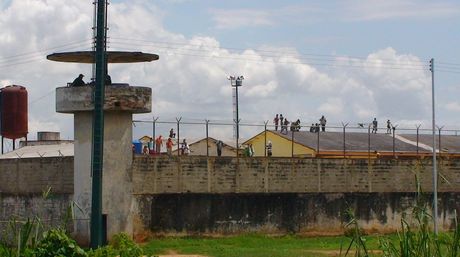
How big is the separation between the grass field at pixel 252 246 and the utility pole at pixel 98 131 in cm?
242

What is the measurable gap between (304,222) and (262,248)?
426 cm

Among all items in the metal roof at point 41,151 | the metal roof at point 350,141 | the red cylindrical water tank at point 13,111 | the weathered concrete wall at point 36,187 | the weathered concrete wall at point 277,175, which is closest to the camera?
the weathered concrete wall at point 36,187

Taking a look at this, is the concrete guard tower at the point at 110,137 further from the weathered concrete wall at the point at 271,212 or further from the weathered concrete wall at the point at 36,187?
the weathered concrete wall at the point at 271,212

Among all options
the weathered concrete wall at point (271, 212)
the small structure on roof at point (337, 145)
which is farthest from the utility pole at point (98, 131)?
the small structure on roof at point (337, 145)

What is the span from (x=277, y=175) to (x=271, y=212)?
1.41 metres

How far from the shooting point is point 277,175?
1401 inches

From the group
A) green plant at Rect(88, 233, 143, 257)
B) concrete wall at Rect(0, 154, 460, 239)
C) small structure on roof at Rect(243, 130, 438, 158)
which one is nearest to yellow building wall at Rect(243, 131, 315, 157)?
small structure on roof at Rect(243, 130, 438, 158)

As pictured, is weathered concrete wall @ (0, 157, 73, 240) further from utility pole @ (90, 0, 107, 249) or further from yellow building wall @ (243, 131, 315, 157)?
yellow building wall @ (243, 131, 315, 157)

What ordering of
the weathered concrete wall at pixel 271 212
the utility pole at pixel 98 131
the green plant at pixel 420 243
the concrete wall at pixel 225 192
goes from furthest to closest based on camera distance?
the weathered concrete wall at pixel 271 212, the concrete wall at pixel 225 192, the utility pole at pixel 98 131, the green plant at pixel 420 243

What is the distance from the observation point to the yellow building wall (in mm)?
43725

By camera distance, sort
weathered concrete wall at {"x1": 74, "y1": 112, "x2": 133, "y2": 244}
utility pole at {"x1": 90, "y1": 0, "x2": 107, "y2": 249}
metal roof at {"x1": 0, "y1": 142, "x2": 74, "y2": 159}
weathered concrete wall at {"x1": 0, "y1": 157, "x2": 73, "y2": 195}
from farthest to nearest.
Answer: metal roof at {"x1": 0, "y1": 142, "x2": 74, "y2": 159} < weathered concrete wall at {"x1": 0, "y1": 157, "x2": 73, "y2": 195} < weathered concrete wall at {"x1": 74, "y1": 112, "x2": 133, "y2": 244} < utility pole at {"x1": 90, "y1": 0, "x2": 107, "y2": 249}

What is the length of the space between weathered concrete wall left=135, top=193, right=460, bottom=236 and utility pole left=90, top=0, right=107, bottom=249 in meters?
4.50

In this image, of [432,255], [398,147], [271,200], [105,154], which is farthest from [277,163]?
[432,255]

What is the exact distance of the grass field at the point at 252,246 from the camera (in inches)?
1175
